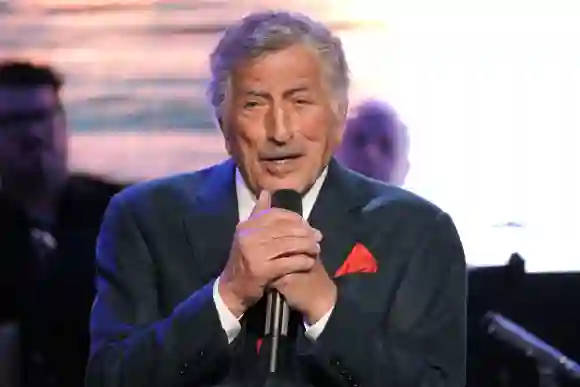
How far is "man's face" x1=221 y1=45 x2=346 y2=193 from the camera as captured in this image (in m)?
1.35

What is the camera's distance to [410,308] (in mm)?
1406

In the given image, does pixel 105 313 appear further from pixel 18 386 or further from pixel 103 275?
pixel 18 386

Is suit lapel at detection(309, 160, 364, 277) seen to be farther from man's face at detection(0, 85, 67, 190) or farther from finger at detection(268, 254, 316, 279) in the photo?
man's face at detection(0, 85, 67, 190)

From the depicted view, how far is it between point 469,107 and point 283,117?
617mm

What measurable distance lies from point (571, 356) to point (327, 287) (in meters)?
0.83

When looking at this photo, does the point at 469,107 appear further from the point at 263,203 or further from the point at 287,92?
the point at 263,203

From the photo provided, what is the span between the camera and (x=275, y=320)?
3.80ft

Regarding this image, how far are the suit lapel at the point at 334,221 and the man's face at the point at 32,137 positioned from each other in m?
0.67

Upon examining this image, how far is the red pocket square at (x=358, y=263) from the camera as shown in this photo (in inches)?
57.6

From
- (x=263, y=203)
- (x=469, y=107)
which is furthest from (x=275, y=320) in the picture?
(x=469, y=107)

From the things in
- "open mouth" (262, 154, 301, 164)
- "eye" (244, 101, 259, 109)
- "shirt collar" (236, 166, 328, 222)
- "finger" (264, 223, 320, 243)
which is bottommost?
"shirt collar" (236, 166, 328, 222)

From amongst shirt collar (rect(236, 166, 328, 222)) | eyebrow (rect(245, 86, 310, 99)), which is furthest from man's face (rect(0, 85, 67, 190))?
eyebrow (rect(245, 86, 310, 99))

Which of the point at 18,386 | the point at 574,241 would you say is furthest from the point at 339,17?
the point at 18,386

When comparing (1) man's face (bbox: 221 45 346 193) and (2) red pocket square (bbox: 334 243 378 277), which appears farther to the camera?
(2) red pocket square (bbox: 334 243 378 277)
